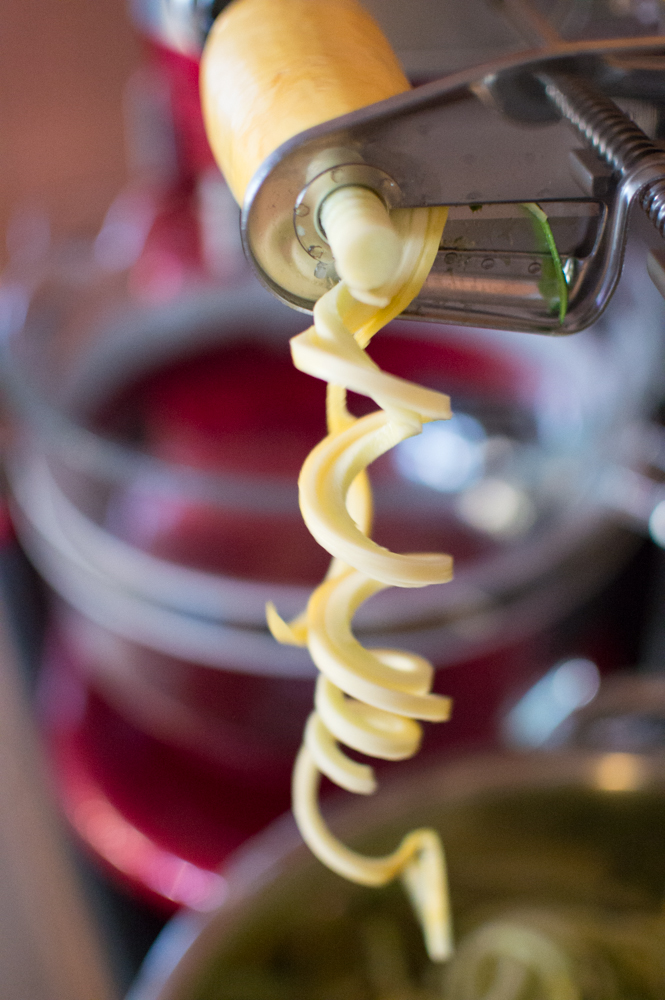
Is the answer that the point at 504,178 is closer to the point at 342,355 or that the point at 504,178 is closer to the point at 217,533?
the point at 342,355

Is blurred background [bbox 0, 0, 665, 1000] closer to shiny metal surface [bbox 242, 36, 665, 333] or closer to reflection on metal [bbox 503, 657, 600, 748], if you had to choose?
reflection on metal [bbox 503, 657, 600, 748]

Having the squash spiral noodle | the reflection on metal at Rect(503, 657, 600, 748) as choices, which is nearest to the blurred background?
the reflection on metal at Rect(503, 657, 600, 748)

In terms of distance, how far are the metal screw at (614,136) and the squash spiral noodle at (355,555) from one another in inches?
1.1

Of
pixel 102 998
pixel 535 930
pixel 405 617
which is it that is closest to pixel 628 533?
pixel 405 617

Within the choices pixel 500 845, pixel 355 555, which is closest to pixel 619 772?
pixel 500 845

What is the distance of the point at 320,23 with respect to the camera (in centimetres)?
A: 20

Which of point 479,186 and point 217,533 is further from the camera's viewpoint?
point 217,533

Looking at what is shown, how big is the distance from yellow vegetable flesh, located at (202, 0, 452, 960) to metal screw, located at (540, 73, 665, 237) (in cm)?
3

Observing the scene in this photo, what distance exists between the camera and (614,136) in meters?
0.15

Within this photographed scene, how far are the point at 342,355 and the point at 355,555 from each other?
0.12 feet

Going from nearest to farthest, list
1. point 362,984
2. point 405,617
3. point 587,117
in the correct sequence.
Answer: point 587,117, point 362,984, point 405,617

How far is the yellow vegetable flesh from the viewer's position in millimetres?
163

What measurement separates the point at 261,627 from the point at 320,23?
37cm

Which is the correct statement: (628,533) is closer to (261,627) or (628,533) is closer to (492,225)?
(261,627)
